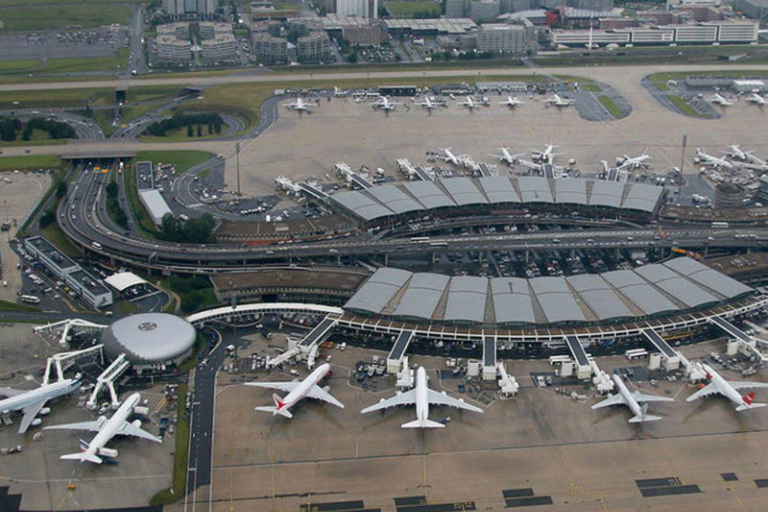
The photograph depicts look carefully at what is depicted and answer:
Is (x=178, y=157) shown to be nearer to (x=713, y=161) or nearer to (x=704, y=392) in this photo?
(x=713, y=161)

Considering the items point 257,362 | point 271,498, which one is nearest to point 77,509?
point 271,498

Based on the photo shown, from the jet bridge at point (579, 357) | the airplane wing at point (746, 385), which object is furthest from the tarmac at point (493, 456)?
the airplane wing at point (746, 385)

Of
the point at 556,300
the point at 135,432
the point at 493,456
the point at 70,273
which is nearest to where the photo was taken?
the point at 493,456

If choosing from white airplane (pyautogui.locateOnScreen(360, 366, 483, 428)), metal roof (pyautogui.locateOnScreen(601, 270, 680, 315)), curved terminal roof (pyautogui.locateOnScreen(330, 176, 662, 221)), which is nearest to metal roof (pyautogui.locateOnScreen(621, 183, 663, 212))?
curved terminal roof (pyautogui.locateOnScreen(330, 176, 662, 221))

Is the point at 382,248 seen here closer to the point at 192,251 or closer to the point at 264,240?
the point at 264,240

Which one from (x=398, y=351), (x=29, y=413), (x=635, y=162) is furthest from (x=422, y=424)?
(x=635, y=162)
